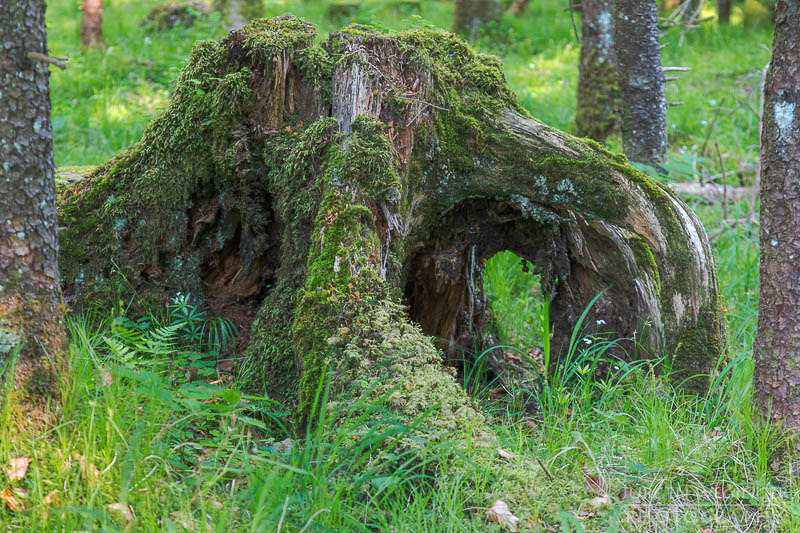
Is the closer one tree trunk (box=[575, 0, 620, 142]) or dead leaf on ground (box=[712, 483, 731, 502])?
dead leaf on ground (box=[712, 483, 731, 502])

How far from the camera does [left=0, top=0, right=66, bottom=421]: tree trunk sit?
221cm

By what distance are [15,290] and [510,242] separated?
8.88 ft

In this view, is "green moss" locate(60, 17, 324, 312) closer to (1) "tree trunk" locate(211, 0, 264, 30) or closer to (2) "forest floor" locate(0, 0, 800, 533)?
(2) "forest floor" locate(0, 0, 800, 533)

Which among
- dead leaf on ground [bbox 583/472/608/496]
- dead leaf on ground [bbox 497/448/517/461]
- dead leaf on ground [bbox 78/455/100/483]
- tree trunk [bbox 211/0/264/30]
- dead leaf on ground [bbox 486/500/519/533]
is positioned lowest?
dead leaf on ground [bbox 583/472/608/496]

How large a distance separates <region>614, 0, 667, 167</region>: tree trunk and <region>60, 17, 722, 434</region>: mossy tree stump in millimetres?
2367

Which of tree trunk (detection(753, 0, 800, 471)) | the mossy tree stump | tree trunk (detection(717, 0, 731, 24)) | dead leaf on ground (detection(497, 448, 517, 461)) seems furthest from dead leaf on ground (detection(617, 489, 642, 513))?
tree trunk (detection(717, 0, 731, 24))

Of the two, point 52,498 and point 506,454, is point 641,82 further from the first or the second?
point 52,498

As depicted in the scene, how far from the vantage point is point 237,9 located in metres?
11.3

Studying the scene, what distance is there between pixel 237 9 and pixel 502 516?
36.0 ft

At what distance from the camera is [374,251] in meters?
3.15

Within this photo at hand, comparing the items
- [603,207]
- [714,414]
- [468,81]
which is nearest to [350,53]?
[468,81]

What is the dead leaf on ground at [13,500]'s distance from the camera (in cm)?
215

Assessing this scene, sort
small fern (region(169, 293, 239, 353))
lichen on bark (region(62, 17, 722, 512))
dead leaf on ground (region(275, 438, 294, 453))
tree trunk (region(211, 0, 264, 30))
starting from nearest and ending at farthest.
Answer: dead leaf on ground (region(275, 438, 294, 453)), lichen on bark (region(62, 17, 722, 512)), small fern (region(169, 293, 239, 353)), tree trunk (region(211, 0, 264, 30))

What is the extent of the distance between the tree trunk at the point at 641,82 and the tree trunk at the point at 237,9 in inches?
289
